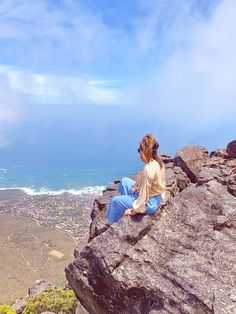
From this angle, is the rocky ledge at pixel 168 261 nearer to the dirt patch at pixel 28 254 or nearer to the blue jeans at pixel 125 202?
the blue jeans at pixel 125 202

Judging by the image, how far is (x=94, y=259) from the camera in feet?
45.9

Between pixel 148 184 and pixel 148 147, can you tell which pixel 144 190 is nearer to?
pixel 148 184

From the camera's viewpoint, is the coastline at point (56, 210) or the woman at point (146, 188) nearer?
the woman at point (146, 188)

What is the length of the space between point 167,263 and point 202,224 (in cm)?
223

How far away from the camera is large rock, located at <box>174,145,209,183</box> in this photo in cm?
3084

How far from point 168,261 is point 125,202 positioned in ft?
9.78

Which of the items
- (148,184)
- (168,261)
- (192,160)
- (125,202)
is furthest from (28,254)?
(168,261)

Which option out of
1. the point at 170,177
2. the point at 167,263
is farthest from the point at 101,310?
the point at 170,177


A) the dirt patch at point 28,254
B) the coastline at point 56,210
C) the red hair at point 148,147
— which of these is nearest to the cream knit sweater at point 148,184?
the red hair at point 148,147

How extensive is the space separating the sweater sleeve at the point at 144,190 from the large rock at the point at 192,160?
16219 millimetres

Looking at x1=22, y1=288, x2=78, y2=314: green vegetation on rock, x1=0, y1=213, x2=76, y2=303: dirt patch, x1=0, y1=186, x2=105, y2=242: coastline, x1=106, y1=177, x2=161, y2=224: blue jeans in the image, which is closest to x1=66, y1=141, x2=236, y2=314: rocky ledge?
x1=106, y1=177, x2=161, y2=224: blue jeans

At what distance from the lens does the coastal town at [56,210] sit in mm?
Answer: 135575

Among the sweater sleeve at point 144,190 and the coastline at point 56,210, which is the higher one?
the coastline at point 56,210

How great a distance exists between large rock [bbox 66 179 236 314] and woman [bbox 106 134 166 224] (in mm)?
477
